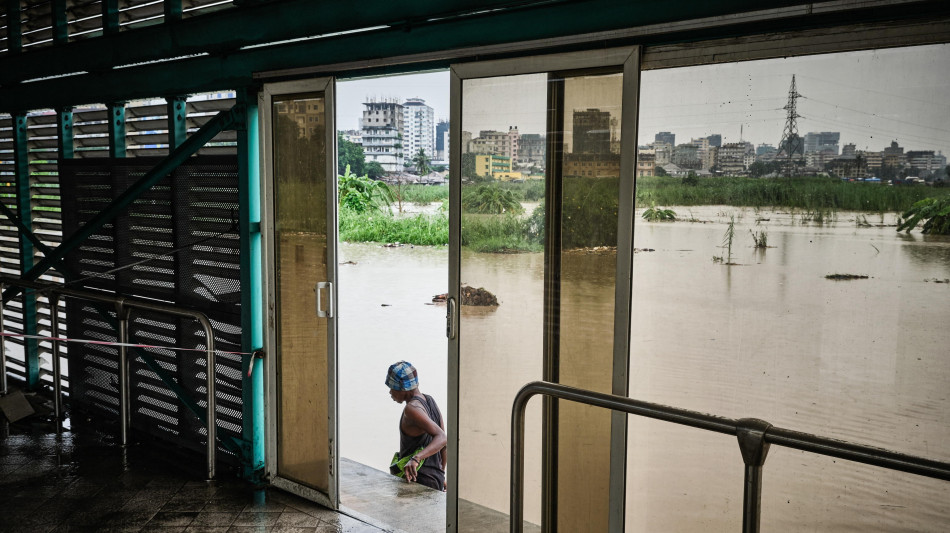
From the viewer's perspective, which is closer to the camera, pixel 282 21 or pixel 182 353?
pixel 282 21

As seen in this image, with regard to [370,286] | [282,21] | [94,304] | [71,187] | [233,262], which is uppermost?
[282,21]

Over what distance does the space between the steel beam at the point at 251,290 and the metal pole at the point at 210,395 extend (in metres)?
0.17

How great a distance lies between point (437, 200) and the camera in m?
18.2

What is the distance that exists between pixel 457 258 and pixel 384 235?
14441 millimetres

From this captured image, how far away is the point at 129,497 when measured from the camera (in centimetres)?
392

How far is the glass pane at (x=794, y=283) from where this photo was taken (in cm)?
220

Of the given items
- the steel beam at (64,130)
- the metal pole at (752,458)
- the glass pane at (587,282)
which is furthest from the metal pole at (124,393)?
the metal pole at (752,458)

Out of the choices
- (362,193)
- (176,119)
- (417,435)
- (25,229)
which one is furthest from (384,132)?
(417,435)

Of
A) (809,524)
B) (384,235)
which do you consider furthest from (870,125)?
(384,235)

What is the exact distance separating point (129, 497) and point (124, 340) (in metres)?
1.02

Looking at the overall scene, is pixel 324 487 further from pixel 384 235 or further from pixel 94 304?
pixel 384 235

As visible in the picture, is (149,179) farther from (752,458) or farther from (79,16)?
(752,458)

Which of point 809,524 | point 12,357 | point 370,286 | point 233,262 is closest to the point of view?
point 809,524

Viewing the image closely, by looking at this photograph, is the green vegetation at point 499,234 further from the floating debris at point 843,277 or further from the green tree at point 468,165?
the floating debris at point 843,277
